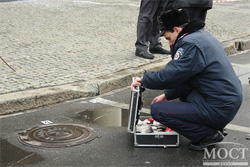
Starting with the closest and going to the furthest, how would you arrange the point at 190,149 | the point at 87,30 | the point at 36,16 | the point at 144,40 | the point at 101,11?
the point at 190,149
the point at 144,40
the point at 87,30
the point at 36,16
the point at 101,11

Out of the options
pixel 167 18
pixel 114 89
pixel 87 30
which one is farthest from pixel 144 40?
pixel 167 18

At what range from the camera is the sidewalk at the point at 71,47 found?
6.20 meters

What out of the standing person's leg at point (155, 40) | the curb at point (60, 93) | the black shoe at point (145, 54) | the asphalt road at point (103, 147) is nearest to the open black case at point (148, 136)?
the asphalt road at point (103, 147)

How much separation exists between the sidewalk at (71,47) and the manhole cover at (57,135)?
33.1 inches

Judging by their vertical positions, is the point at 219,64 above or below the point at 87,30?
above

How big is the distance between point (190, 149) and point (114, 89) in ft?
8.31

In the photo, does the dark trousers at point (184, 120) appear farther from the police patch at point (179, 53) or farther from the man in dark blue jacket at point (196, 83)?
the police patch at point (179, 53)

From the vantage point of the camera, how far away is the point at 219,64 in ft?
14.0

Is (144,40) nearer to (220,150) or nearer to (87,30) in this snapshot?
(87,30)

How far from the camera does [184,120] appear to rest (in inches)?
171

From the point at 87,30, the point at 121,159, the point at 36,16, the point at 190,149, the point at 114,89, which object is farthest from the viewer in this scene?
the point at 36,16

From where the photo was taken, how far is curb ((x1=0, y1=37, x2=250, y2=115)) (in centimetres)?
560

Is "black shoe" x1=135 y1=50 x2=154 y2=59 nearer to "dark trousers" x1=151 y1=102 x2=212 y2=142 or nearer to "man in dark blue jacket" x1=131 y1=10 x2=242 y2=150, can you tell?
"man in dark blue jacket" x1=131 y1=10 x2=242 y2=150

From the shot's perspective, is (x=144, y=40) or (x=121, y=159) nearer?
(x=121, y=159)
